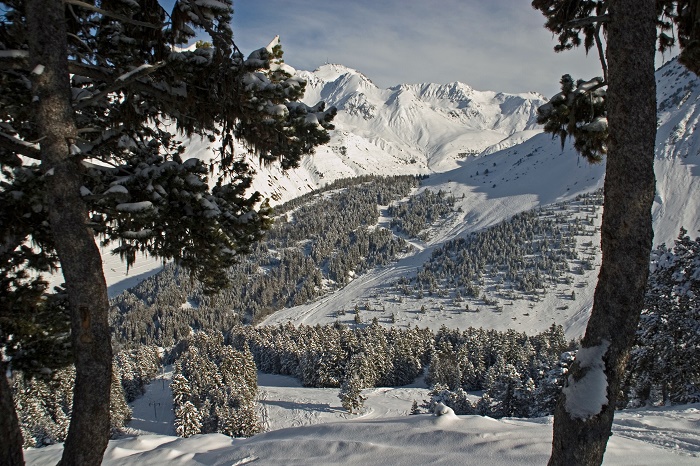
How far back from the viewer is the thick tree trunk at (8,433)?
4.75 meters

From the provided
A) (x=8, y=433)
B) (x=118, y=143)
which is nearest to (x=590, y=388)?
(x=8, y=433)

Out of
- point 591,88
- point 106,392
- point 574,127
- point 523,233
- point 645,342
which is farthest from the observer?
point 523,233

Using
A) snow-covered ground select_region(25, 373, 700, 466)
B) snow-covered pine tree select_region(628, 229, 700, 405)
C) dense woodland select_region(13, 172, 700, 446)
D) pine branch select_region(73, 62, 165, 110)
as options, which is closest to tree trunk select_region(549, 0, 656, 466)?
snow-covered ground select_region(25, 373, 700, 466)

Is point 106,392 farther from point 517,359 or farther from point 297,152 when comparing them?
point 517,359

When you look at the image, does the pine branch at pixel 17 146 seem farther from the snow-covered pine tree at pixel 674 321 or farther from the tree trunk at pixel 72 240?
the snow-covered pine tree at pixel 674 321

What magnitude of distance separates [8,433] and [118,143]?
12.9 ft

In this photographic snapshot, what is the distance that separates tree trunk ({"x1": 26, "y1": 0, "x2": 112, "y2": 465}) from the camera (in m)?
4.46

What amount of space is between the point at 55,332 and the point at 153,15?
527cm

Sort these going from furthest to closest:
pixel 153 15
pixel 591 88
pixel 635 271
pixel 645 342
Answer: pixel 645 342 → pixel 153 15 → pixel 591 88 → pixel 635 271

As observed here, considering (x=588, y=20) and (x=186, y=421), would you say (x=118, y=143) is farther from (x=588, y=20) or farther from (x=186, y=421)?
(x=186, y=421)

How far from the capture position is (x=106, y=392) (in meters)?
4.54

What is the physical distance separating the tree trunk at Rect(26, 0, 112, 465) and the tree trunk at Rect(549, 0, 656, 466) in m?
4.30

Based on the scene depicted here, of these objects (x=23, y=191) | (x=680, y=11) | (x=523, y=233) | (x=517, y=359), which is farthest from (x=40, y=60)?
(x=523, y=233)

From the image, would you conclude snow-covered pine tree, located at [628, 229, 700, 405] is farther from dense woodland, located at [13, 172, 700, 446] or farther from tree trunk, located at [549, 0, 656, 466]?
tree trunk, located at [549, 0, 656, 466]
